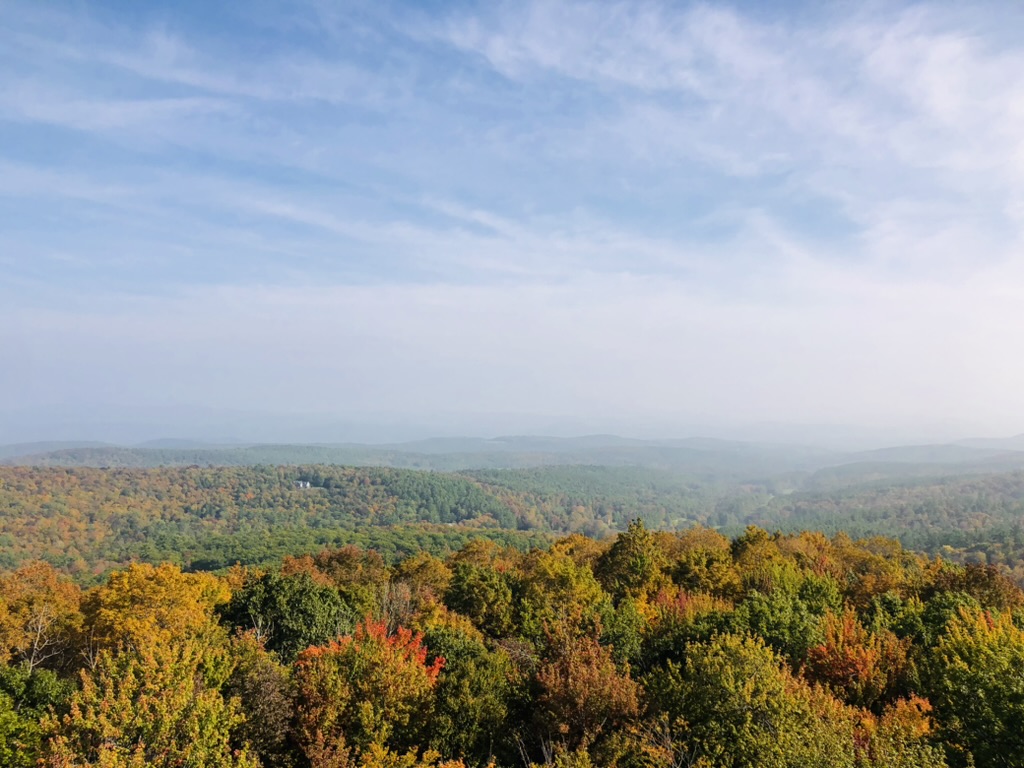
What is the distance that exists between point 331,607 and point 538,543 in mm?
90863

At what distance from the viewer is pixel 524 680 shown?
22.5 meters

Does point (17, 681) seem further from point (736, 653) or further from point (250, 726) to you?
point (736, 653)

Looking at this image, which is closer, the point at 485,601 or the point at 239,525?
the point at 485,601

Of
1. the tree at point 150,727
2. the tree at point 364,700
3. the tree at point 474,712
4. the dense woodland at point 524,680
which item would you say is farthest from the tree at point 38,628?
the tree at point 474,712

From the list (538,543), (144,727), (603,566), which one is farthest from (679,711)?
(538,543)

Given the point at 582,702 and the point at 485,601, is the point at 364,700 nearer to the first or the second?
the point at 582,702

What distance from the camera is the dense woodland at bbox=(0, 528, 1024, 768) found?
48.7ft

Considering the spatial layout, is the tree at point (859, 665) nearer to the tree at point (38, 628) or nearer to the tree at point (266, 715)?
the tree at point (266, 715)

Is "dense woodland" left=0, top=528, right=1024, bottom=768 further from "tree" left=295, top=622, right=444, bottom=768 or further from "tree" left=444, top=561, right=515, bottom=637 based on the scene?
"tree" left=444, top=561, right=515, bottom=637

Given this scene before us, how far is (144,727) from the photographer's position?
46.2ft

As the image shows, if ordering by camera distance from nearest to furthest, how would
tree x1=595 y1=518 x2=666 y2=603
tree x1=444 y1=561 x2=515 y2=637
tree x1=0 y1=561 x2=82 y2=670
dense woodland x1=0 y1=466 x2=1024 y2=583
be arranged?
1. tree x1=0 y1=561 x2=82 y2=670
2. tree x1=444 y1=561 x2=515 y2=637
3. tree x1=595 y1=518 x2=666 y2=603
4. dense woodland x1=0 y1=466 x2=1024 y2=583

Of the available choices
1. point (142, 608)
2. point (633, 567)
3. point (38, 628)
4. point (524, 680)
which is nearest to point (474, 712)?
point (524, 680)

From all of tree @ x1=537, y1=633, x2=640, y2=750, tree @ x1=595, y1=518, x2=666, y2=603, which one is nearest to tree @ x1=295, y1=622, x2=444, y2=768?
tree @ x1=537, y1=633, x2=640, y2=750

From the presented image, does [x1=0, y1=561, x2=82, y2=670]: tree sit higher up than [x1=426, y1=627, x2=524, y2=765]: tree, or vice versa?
[x1=426, y1=627, x2=524, y2=765]: tree
